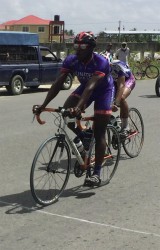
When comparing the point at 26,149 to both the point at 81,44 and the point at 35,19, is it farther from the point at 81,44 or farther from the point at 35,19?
the point at 35,19

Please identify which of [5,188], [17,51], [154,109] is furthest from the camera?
[17,51]

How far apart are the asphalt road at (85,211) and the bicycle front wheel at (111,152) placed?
0.41ft

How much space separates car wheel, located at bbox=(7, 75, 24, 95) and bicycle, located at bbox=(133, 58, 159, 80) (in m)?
9.62

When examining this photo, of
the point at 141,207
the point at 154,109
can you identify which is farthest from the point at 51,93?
the point at 154,109

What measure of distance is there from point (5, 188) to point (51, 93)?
1.25 meters

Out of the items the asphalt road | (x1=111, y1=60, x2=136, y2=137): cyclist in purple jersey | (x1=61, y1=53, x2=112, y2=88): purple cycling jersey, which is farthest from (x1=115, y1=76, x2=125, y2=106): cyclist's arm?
(x1=61, y1=53, x2=112, y2=88): purple cycling jersey

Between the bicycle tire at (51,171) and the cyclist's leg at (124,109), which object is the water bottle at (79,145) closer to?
the bicycle tire at (51,171)

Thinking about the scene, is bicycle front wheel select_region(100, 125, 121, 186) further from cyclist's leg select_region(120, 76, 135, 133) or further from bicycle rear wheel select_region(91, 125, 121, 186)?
cyclist's leg select_region(120, 76, 135, 133)

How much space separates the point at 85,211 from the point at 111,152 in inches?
59.7

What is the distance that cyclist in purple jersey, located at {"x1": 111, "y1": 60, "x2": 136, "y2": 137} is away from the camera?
7.09 metres

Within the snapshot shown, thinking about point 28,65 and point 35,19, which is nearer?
point 28,65

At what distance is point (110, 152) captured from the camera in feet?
21.1

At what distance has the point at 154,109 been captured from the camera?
13.5m

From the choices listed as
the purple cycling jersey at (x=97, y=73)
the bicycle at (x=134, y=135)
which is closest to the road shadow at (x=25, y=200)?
the purple cycling jersey at (x=97, y=73)
